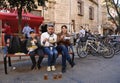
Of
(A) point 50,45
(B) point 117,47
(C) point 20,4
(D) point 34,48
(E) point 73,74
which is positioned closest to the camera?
(E) point 73,74

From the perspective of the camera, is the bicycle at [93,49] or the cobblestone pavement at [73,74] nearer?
the cobblestone pavement at [73,74]

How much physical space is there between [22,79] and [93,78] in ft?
6.47

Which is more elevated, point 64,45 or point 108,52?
point 64,45

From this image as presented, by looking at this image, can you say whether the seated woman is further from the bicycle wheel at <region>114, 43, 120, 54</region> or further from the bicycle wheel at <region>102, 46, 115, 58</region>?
the bicycle wheel at <region>114, 43, 120, 54</region>

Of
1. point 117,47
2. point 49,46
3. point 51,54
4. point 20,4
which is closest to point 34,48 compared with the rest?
point 49,46

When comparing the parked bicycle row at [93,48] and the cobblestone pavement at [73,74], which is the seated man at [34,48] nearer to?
the cobblestone pavement at [73,74]

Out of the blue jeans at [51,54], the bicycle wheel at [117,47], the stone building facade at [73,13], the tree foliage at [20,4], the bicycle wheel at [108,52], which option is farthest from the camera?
the stone building facade at [73,13]

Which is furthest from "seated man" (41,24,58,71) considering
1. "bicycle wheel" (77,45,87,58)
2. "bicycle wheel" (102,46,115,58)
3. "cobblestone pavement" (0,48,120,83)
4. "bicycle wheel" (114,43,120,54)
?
"bicycle wheel" (114,43,120,54)

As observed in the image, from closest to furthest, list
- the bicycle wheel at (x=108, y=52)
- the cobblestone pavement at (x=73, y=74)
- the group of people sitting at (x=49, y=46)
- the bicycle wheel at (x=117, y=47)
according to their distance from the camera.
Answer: the cobblestone pavement at (x=73, y=74) < the group of people sitting at (x=49, y=46) < the bicycle wheel at (x=108, y=52) < the bicycle wheel at (x=117, y=47)

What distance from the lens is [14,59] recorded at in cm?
1348

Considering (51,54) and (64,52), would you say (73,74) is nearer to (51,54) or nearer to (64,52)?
(64,52)

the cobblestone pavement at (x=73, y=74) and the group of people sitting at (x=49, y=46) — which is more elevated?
the group of people sitting at (x=49, y=46)

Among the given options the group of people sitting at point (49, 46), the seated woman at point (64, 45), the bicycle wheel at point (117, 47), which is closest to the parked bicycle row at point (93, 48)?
the bicycle wheel at point (117, 47)

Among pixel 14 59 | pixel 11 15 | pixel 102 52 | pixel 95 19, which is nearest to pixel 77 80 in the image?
pixel 14 59
